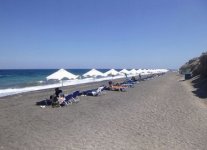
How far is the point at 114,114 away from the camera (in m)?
12.5

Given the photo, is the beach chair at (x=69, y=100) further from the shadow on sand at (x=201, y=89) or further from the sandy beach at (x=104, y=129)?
the shadow on sand at (x=201, y=89)

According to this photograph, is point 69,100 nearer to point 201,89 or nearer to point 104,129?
point 104,129

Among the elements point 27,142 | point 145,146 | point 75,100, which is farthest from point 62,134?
point 75,100

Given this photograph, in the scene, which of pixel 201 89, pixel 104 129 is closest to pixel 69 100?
pixel 104 129

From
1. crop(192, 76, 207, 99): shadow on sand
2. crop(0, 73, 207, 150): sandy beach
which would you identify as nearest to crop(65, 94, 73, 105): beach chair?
crop(0, 73, 207, 150): sandy beach

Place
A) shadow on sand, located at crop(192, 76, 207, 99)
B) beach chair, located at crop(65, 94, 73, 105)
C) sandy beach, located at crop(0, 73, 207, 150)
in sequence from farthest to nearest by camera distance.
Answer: shadow on sand, located at crop(192, 76, 207, 99), beach chair, located at crop(65, 94, 73, 105), sandy beach, located at crop(0, 73, 207, 150)

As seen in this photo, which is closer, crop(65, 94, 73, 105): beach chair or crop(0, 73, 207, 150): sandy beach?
crop(0, 73, 207, 150): sandy beach

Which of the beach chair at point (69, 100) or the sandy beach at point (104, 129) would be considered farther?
the beach chair at point (69, 100)

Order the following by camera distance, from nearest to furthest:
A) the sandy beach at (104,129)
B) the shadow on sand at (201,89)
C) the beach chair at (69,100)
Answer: the sandy beach at (104,129) → the beach chair at (69,100) → the shadow on sand at (201,89)

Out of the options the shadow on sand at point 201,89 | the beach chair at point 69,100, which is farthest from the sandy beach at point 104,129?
the shadow on sand at point 201,89

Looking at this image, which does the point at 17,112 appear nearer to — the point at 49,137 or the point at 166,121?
the point at 49,137

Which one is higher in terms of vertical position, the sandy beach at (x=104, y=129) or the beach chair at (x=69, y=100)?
the beach chair at (x=69, y=100)

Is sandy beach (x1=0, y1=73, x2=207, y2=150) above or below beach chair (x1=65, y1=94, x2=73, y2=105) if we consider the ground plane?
below

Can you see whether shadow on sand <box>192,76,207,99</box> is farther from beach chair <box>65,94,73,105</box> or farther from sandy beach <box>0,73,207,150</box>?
beach chair <box>65,94,73,105</box>
